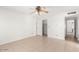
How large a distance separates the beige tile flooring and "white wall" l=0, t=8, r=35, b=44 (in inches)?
3.6

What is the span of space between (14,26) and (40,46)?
21.9 inches

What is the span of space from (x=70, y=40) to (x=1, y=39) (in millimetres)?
1147

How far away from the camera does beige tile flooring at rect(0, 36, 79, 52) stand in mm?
1753

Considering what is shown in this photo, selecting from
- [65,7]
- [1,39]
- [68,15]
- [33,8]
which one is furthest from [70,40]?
[1,39]

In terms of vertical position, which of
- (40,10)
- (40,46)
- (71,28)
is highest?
(40,10)

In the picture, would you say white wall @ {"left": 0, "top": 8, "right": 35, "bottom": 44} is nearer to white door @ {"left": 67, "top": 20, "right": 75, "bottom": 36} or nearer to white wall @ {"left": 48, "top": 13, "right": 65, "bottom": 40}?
white wall @ {"left": 48, "top": 13, "right": 65, "bottom": 40}

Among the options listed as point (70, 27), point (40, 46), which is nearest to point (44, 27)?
point (40, 46)

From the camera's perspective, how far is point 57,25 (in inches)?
72.0

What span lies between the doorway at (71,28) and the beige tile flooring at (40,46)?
86 millimetres

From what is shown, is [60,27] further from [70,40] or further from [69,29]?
[70,40]

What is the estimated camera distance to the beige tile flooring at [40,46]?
175 cm

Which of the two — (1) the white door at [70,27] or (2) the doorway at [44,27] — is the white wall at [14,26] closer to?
(2) the doorway at [44,27]

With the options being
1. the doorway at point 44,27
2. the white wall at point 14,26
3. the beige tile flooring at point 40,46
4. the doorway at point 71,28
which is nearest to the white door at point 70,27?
the doorway at point 71,28

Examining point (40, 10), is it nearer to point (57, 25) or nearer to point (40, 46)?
point (57, 25)
